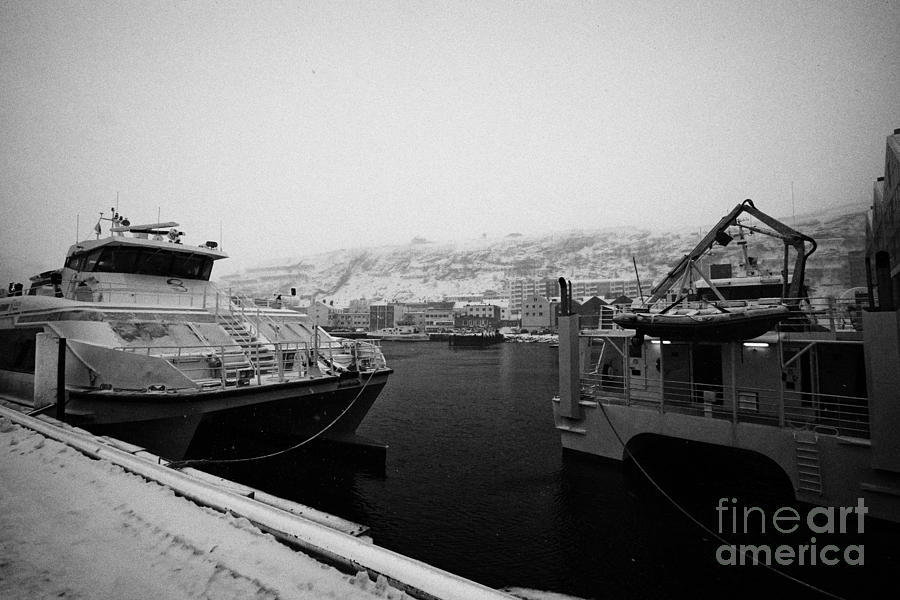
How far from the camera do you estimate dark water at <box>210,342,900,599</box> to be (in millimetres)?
7980

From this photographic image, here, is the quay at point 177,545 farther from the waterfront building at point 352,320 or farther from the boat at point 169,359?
the waterfront building at point 352,320

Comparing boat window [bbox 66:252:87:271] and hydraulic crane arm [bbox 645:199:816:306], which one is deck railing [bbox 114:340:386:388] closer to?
boat window [bbox 66:252:87:271]

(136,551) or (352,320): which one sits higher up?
(352,320)

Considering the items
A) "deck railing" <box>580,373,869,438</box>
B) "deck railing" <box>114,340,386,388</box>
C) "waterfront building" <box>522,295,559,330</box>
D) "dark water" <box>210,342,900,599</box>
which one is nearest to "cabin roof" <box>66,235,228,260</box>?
"deck railing" <box>114,340,386,388</box>

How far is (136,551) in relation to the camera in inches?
158

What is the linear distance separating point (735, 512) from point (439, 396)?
65.8ft

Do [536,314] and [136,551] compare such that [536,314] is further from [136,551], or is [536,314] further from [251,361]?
[136,551]

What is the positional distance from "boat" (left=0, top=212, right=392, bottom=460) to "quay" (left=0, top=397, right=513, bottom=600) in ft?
15.8

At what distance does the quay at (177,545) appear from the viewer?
343cm

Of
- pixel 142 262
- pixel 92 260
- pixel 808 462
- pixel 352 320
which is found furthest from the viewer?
pixel 352 320

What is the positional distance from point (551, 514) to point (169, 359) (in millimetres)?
10251

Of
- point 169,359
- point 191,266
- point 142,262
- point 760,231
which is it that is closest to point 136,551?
point 169,359

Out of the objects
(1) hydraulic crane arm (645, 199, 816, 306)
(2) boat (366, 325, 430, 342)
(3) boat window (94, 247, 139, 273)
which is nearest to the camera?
(1) hydraulic crane arm (645, 199, 816, 306)

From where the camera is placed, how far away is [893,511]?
895 centimetres
